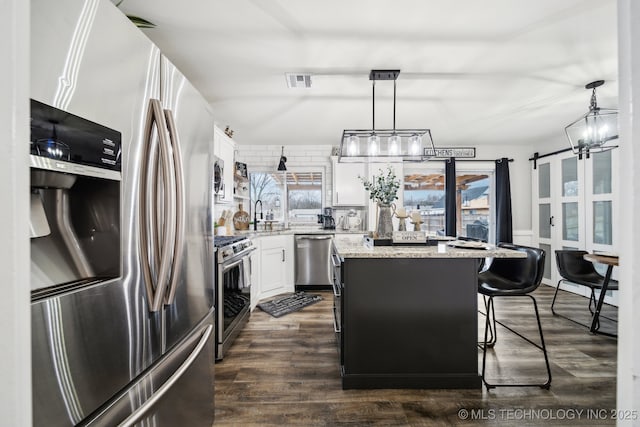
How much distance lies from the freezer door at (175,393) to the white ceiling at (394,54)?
6.08 ft

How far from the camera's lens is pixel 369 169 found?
15.9 ft

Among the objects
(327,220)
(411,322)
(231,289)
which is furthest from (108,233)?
(327,220)

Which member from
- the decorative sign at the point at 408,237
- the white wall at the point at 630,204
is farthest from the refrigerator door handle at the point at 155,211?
the decorative sign at the point at 408,237

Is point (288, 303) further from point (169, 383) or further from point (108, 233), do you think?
point (108, 233)

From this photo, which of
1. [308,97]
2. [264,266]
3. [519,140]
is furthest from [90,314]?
[519,140]

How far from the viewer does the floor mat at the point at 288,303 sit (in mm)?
3512

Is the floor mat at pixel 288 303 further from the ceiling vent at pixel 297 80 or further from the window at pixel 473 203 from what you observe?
the window at pixel 473 203

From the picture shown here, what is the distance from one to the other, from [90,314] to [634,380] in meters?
1.06

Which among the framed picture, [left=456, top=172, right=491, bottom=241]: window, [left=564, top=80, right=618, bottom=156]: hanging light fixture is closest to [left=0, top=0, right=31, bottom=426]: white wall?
[left=564, top=80, right=618, bottom=156]: hanging light fixture

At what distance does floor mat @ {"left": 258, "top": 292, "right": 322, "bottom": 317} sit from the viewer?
3512 millimetres

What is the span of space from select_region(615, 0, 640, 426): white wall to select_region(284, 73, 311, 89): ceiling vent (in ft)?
8.10

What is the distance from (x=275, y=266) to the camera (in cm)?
415

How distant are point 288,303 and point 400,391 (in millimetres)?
2079

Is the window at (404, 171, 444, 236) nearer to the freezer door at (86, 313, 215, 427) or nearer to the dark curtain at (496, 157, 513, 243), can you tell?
the dark curtain at (496, 157, 513, 243)
